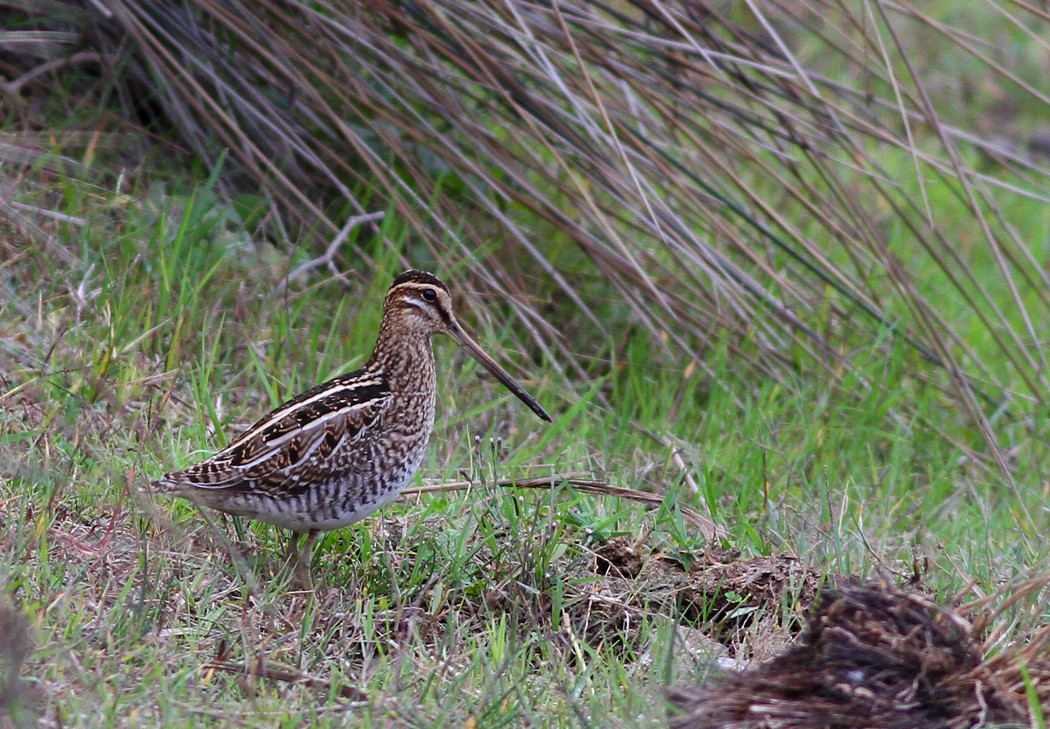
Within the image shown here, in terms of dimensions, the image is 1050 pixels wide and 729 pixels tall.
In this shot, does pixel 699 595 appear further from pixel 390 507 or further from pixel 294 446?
pixel 294 446

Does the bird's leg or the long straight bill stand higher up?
the long straight bill

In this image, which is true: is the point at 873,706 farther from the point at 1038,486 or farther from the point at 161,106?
the point at 161,106

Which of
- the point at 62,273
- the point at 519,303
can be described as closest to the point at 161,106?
the point at 62,273

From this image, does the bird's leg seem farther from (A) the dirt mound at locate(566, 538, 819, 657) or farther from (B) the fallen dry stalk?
(A) the dirt mound at locate(566, 538, 819, 657)

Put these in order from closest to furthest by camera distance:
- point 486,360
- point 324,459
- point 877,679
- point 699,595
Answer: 1. point 877,679
2. point 324,459
3. point 699,595
4. point 486,360

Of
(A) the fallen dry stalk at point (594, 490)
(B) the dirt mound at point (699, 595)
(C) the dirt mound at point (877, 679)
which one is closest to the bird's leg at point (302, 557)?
(A) the fallen dry stalk at point (594, 490)

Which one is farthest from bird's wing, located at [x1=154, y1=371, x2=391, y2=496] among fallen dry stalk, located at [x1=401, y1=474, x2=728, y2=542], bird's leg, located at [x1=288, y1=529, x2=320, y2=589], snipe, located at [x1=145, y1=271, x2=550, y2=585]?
fallen dry stalk, located at [x1=401, y1=474, x2=728, y2=542]

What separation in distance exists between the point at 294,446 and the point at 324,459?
3.4 inches

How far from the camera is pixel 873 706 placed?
2803mm

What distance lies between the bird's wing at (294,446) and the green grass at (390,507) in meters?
0.19

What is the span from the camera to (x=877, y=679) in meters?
2.85

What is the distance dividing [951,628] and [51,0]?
4008 mm

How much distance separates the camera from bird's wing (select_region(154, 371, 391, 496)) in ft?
11.5

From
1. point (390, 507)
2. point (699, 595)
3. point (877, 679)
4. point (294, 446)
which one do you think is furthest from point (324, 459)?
point (877, 679)
